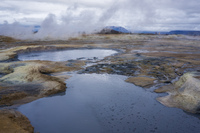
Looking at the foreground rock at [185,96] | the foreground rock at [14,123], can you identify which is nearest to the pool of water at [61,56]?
the foreground rock at [185,96]

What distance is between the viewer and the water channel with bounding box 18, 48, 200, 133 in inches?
162

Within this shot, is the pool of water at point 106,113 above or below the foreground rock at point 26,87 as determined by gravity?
below

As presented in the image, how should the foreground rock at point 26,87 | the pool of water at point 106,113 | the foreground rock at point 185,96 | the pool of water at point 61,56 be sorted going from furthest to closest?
the pool of water at point 61,56 < the foreground rock at point 26,87 < the foreground rock at point 185,96 < the pool of water at point 106,113

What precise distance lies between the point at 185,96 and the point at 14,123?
4.86 meters

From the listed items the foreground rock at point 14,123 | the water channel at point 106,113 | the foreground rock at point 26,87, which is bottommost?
the water channel at point 106,113

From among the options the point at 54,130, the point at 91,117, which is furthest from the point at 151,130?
the point at 54,130

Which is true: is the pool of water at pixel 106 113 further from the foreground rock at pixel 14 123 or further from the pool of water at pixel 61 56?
the pool of water at pixel 61 56

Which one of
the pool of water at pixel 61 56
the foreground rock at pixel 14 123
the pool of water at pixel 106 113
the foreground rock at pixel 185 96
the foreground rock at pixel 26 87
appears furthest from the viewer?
the pool of water at pixel 61 56

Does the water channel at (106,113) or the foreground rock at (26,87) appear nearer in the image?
the water channel at (106,113)

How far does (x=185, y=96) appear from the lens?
5348 mm

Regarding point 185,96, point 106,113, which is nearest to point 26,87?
point 106,113

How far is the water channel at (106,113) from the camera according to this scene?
4.12 meters

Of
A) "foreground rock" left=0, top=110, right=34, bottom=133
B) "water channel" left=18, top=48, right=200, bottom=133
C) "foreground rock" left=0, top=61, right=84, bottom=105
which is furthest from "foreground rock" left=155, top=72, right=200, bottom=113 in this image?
"foreground rock" left=0, top=110, right=34, bottom=133

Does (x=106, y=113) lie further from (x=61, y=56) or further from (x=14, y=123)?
(x=61, y=56)
